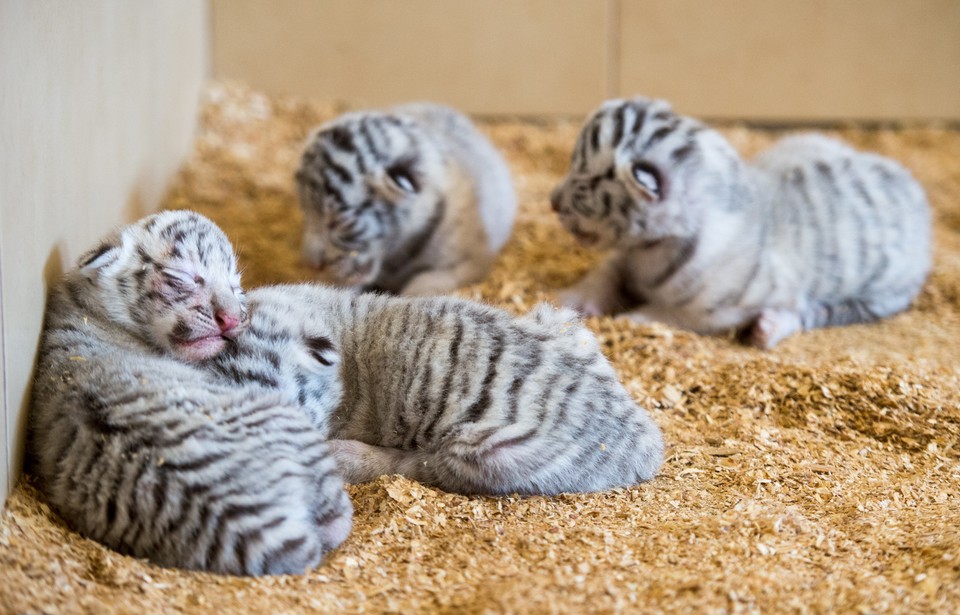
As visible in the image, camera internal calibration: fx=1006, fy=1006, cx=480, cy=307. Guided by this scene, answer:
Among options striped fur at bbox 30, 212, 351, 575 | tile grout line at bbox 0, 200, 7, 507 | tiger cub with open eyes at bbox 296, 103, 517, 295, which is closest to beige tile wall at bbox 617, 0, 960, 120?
tiger cub with open eyes at bbox 296, 103, 517, 295

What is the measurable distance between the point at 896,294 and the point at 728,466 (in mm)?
2361

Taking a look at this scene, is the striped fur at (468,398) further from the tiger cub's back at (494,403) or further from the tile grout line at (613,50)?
the tile grout line at (613,50)

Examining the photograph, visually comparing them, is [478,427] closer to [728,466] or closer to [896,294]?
[728,466]

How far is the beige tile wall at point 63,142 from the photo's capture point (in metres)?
2.95

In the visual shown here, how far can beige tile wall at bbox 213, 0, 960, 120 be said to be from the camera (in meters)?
7.09

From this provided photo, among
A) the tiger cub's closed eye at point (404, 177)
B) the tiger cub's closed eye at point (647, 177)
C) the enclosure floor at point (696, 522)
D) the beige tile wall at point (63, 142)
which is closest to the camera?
the enclosure floor at point (696, 522)

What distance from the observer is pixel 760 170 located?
532 centimetres

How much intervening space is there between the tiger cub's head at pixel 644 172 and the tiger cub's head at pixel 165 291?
1.99 m

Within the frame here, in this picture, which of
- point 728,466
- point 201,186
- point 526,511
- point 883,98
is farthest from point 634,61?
point 526,511

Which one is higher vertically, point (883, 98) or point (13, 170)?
point (13, 170)

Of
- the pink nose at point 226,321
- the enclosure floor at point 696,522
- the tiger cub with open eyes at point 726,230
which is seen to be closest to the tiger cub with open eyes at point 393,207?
the enclosure floor at point 696,522

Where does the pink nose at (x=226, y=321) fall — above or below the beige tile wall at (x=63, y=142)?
below

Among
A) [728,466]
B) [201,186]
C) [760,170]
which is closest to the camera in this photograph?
[728,466]

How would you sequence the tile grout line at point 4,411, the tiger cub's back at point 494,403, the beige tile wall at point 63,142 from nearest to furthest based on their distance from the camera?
the tile grout line at point 4,411
the beige tile wall at point 63,142
the tiger cub's back at point 494,403
